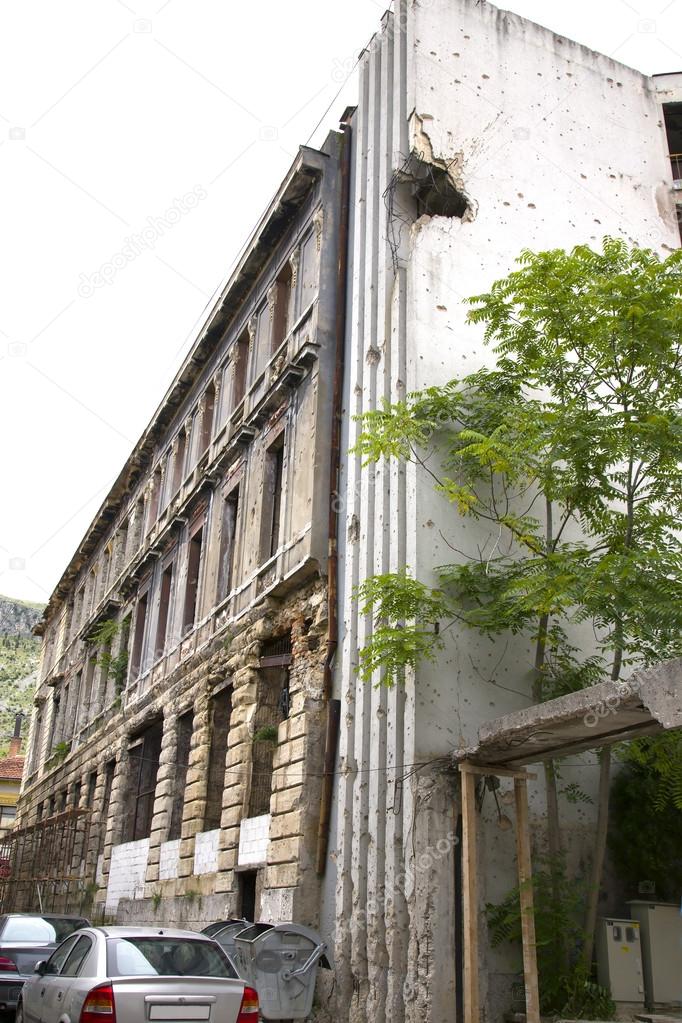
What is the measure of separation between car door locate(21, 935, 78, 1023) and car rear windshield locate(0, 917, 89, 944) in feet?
10.8

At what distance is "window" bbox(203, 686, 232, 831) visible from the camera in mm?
16125

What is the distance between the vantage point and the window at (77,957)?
8086 millimetres

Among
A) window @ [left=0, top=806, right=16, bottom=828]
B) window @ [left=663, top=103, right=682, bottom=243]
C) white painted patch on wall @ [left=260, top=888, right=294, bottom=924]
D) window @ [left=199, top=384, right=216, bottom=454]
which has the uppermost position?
window @ [left=663, top=103, right=682, bottom=243]

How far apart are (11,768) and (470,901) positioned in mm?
54449

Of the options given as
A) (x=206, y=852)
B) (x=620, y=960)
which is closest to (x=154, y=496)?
(x=206, y=852)

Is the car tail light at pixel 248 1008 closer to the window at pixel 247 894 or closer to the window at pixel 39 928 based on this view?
the window at pixel 39 928

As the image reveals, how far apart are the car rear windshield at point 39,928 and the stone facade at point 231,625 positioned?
2.22 metres

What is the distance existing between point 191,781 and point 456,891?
298 inches

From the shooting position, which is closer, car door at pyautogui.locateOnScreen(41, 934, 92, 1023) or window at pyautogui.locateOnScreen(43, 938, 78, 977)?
car door at pyautogui.locateOnScreen(41, 934, 92, 1023)

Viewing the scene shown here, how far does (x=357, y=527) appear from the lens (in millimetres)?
13188

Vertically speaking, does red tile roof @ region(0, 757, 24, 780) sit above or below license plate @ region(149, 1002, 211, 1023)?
above

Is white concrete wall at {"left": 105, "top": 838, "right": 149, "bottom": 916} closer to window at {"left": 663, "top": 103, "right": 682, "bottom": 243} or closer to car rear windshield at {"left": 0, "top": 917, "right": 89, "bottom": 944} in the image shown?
car rear windshield at {"left": 0, "top": 917, "right": 89, "bottom": 944}

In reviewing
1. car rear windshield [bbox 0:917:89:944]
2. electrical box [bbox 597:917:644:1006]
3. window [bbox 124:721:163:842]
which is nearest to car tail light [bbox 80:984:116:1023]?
electrical box [bbox 597:917:644:1006]

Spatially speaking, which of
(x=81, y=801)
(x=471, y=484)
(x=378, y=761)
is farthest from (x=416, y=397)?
(x=81, y=801)
